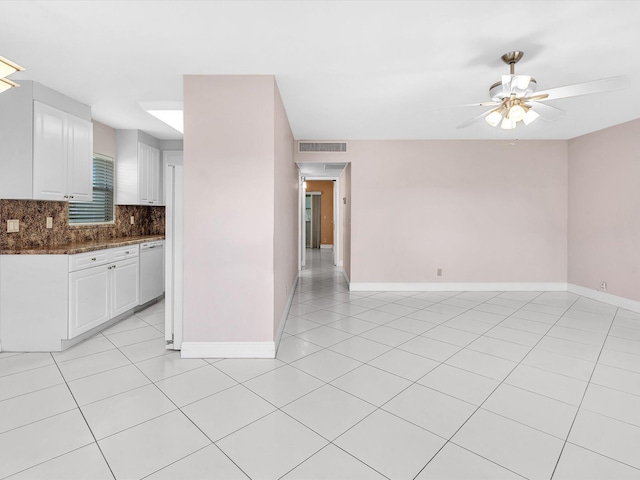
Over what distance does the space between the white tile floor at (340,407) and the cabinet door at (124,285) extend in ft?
0.97

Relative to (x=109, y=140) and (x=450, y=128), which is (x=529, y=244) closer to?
(x=450, y=128)

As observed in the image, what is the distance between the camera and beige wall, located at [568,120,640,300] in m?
4.41

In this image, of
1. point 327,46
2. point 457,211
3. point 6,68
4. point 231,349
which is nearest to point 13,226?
point 6,68

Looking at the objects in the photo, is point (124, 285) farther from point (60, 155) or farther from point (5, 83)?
point (5, 83)

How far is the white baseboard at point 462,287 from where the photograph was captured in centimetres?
551

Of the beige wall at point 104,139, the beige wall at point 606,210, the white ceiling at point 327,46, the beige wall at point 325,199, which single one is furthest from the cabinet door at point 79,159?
the beige wall at point 325,199

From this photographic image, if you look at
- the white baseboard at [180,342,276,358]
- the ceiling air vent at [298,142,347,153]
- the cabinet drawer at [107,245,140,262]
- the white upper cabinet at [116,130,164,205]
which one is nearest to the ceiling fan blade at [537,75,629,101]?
the white baseboard at [180,342,276,358]

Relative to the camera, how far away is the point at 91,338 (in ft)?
11.0

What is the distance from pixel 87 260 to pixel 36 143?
1.19 meters

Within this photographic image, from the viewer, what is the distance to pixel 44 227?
11.6 ft

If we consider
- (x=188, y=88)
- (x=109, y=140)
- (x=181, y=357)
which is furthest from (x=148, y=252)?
(x=188, y=88)

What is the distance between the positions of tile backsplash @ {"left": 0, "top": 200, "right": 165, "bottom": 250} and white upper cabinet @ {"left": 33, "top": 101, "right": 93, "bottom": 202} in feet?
1.09

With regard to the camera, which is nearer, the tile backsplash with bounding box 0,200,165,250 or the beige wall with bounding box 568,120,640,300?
the tile backsplash with bounding box 0,200,165,250

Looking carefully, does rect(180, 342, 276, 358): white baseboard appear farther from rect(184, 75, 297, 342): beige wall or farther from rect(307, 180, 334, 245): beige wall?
rect(307, 180, 334, 245): beige wall
